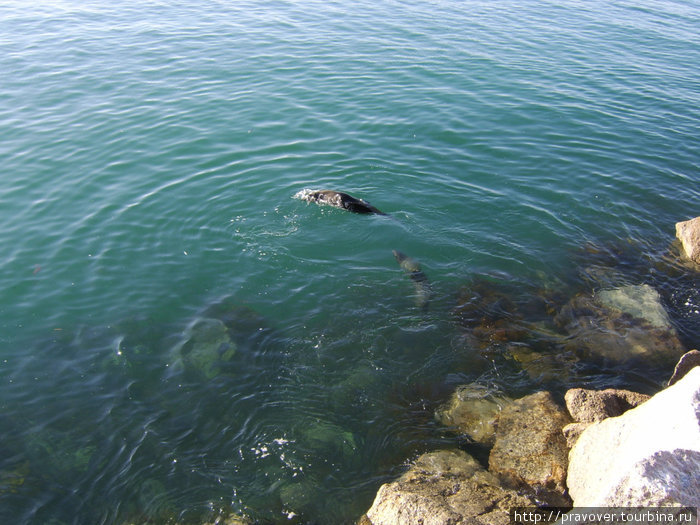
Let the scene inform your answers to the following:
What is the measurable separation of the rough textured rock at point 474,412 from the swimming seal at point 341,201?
6399 mm

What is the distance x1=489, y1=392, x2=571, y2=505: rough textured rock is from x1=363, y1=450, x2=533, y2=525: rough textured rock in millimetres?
389

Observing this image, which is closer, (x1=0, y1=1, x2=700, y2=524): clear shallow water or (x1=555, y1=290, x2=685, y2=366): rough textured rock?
(x1=0, y1=1, x2=700, y2=524): clear shallow water

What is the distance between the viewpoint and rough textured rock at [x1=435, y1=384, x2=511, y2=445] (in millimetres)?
9227

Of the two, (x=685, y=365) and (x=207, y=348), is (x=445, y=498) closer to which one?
(x=685, y=365)

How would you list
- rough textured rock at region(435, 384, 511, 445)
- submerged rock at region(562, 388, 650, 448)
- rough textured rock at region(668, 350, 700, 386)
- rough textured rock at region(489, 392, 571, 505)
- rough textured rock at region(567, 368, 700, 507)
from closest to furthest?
1. rough textured rock at region(567, 368, 700, 507)
2. rough textured rock at region(489, 392, 571, 505)
3. submerged rock at region(562, 388, 650, 448)
4. rough textured rock at region(435, 384, 511, 445)
5. rough textured rock at region(668, 350, 700, 386)

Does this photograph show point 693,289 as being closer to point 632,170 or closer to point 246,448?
point 632,170

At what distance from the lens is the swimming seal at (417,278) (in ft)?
40.2

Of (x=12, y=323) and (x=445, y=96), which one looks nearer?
(x=12, y=323)

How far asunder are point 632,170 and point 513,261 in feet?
24.7

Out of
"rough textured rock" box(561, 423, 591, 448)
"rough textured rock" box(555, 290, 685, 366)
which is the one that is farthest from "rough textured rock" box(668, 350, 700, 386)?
"rough textured rock" box(561, 423, 591, 448)

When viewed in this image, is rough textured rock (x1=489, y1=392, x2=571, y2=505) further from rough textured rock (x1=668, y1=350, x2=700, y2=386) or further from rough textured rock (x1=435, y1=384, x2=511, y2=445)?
rough textured rock (x1=668, y1=350, x2=700, y2=386)

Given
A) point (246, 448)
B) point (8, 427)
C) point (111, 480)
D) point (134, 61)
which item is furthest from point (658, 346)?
point (134, 61)

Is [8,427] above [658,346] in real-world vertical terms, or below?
below

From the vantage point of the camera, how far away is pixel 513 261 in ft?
44.8
